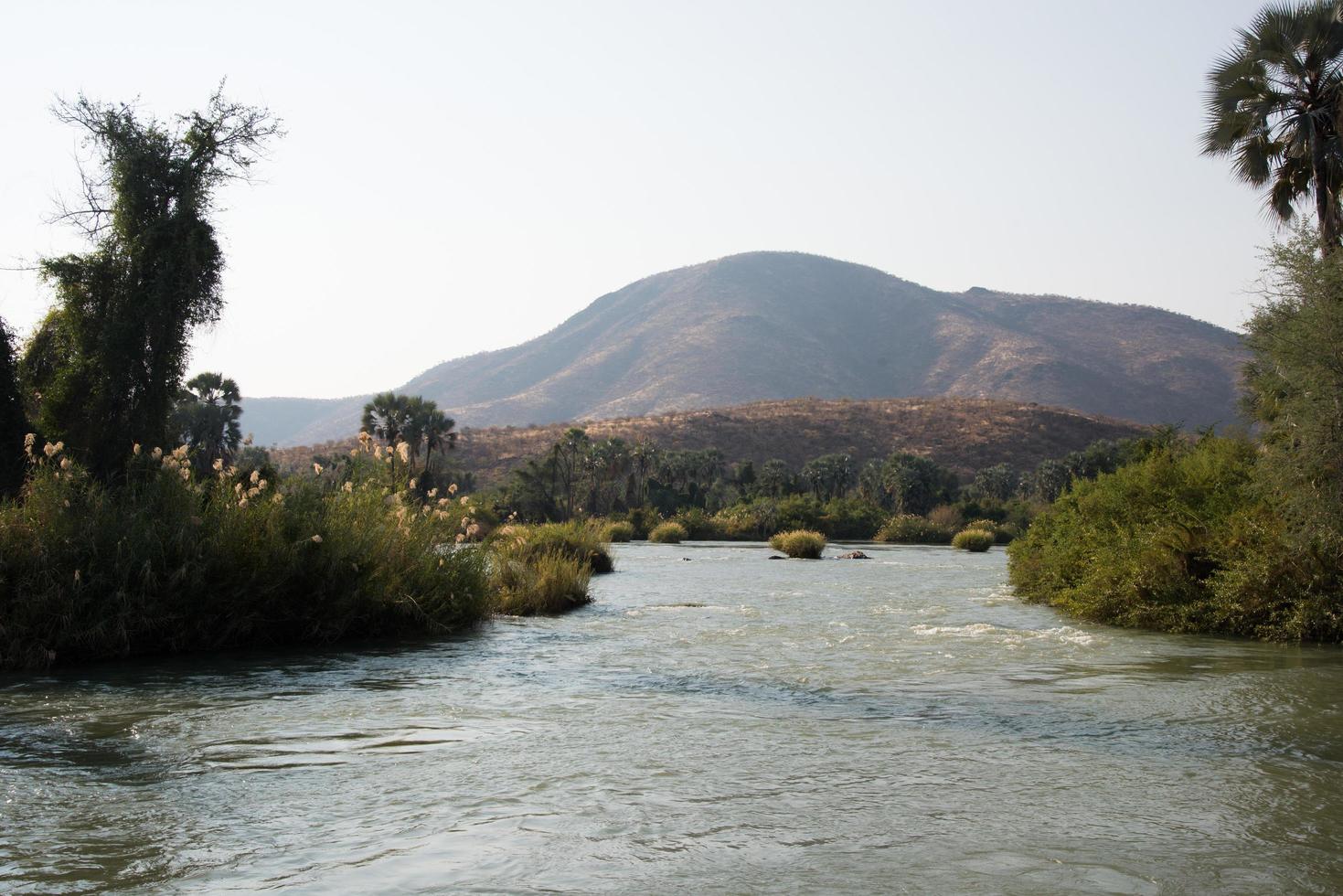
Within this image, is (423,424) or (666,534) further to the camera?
(666,534)

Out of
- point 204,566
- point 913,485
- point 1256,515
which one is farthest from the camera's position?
point 913,485

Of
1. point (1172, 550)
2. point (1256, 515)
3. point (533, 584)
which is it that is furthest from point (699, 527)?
point (1256, 515)

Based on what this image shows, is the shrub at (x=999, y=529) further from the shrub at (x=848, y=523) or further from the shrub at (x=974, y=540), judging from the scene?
the shrub at (x=848, y=523)

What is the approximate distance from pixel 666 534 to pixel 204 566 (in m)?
56.8

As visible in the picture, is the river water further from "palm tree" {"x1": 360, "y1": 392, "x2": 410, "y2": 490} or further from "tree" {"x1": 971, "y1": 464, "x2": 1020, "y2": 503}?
"tree" {"x1": 971, "y1": 464, "x2": 1020, "y2": 503}

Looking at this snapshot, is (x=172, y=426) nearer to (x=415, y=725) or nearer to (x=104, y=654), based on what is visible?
(x=104, y=654)

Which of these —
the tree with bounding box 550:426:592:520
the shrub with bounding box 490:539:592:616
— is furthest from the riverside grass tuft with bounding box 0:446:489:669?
the tree with bounding box 550:426:592:520

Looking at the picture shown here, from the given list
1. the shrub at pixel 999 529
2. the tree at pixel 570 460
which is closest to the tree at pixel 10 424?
the shrub at pixel 999 529

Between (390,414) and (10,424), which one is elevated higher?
(390,414)

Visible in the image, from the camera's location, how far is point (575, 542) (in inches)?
1404

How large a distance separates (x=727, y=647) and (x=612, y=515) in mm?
64868

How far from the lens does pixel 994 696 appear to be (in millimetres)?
13258

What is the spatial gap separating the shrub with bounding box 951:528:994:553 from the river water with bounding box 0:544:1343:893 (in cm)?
4738

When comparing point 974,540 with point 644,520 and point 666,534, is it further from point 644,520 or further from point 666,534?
point 644,520
